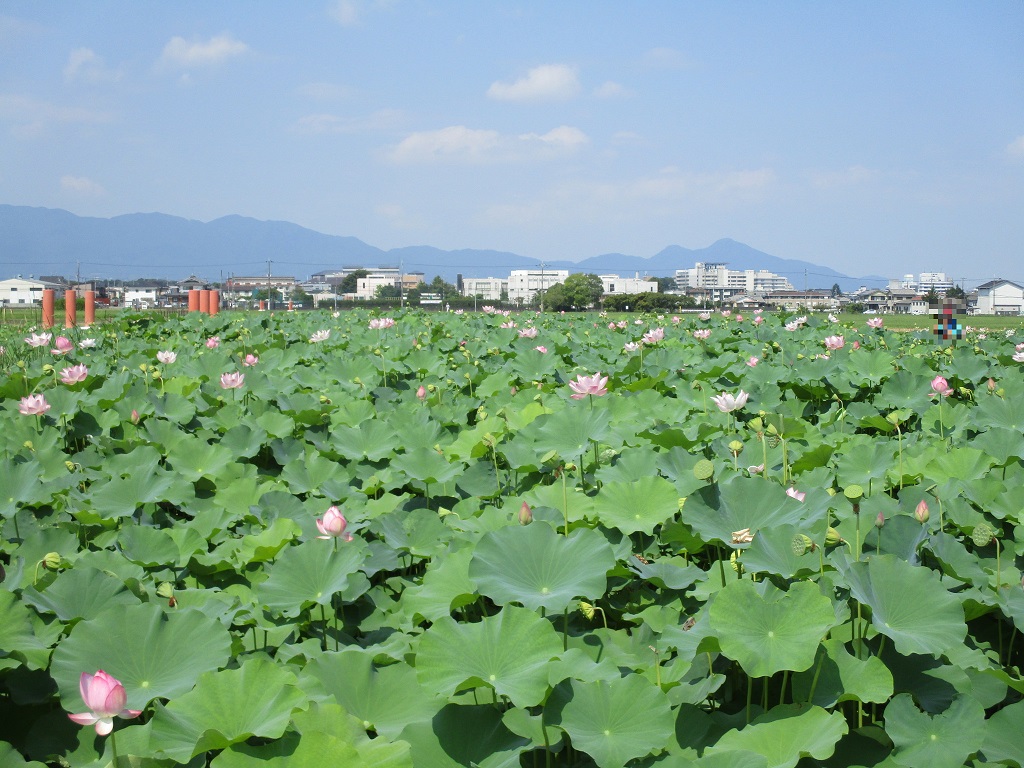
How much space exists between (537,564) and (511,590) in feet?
0.23

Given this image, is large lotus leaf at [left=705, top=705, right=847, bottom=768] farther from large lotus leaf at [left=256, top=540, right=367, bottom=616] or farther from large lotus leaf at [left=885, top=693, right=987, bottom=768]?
large lotus leaf at [left=256, top=540, right=367, bottom=616]

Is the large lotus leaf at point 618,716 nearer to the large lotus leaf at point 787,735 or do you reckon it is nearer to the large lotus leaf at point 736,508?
the large lotus leaf at point 787,735

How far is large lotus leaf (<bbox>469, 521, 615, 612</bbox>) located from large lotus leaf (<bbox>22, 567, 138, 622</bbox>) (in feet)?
1.91

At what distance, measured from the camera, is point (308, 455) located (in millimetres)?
2555

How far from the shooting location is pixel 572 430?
2.07m

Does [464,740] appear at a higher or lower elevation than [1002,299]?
lower

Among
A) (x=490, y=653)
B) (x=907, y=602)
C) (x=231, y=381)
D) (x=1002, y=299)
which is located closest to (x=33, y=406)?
(x=231, y=381)

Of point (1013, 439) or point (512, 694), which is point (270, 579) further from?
point (1013, 439)

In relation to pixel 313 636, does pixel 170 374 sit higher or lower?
higher

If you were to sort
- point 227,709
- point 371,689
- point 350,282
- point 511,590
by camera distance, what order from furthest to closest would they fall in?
point 350,282, point 511,590, point 371,689, point 227,709

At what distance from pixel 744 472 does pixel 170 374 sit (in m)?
2.86

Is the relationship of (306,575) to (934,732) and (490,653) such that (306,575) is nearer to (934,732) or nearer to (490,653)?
(490,653)

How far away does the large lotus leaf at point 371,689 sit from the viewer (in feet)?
3.61

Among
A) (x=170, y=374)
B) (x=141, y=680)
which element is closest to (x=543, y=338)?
(x=170, y=374)
